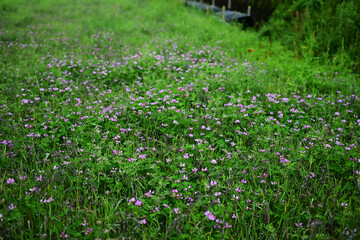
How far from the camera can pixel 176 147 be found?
288 cm

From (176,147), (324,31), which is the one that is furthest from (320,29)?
(176,147)

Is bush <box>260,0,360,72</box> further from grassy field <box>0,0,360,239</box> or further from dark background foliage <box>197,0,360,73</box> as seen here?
grassy field <box>0,0,360,239</box>

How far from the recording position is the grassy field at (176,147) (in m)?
2.12

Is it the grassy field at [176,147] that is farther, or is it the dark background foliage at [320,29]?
the dark background foliage at [320,29]

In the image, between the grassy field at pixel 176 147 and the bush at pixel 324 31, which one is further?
the bush at pixel 324 31

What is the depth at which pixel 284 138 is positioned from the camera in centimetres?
307

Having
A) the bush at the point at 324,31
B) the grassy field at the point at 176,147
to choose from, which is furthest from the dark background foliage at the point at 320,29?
the grassy field at the point at 176,147

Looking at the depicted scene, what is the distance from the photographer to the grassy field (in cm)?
212

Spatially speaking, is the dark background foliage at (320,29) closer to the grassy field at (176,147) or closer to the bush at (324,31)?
the bush at (324,31)

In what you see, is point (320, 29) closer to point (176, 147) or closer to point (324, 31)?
point (324, 31)

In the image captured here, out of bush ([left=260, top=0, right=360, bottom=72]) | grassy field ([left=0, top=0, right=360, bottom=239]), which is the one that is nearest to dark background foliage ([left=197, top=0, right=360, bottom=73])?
bush ([left=260, top=0, right=360, bottom=72])

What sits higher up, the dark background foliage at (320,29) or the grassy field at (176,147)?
the dark background foliage at (320,29)

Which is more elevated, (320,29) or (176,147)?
(320,29)

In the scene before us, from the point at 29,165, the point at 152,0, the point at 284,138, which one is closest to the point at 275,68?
the point at 284,138
